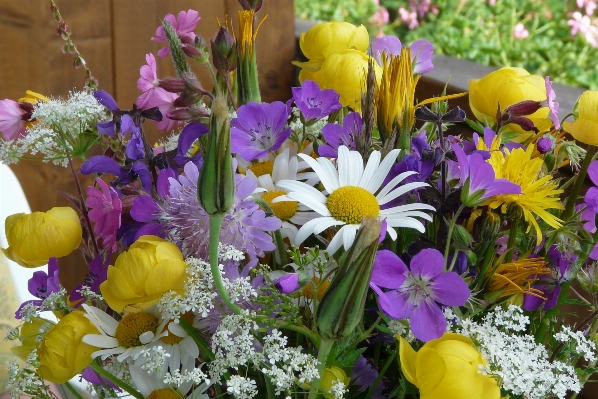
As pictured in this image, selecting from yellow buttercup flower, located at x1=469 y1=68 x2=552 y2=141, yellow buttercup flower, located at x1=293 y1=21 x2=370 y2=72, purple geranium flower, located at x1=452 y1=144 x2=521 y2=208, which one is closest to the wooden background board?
yellow buttercup flower, located at x1=293 y1=21 x2=370 y2=72

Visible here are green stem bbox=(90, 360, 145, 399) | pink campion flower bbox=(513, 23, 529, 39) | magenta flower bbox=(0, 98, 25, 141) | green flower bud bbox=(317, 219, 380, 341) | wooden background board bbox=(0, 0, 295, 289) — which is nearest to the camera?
green flower bud bbox=(317, 219, 380, 341)

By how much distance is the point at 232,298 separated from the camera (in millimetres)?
358

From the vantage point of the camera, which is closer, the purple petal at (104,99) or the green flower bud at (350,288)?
the green flower bud at (350,288)

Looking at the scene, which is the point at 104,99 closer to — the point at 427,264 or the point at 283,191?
the point at 283,191

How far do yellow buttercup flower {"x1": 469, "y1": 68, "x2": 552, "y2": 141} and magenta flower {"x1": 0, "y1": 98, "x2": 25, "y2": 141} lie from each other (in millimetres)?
357

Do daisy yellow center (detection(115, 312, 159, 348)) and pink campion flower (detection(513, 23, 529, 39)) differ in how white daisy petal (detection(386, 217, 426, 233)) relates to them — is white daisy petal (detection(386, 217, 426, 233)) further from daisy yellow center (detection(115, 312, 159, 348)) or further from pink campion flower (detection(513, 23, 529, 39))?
pink campion flower (detection(513, 23, 529, 39))

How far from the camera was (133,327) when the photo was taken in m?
0.39

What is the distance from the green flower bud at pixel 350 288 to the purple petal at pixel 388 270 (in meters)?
0.03

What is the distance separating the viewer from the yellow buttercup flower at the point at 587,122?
42cm

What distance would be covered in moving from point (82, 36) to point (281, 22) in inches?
14.6

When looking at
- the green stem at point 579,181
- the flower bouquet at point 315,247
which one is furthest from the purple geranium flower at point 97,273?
the green stem at point 579,181

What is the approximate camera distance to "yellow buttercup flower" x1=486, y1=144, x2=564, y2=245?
38 centimetres

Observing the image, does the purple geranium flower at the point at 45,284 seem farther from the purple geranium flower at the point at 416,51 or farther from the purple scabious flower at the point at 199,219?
the purple geranium flower at the point at 416,51

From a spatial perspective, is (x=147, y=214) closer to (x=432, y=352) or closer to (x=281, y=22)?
(x=432, y=352)
